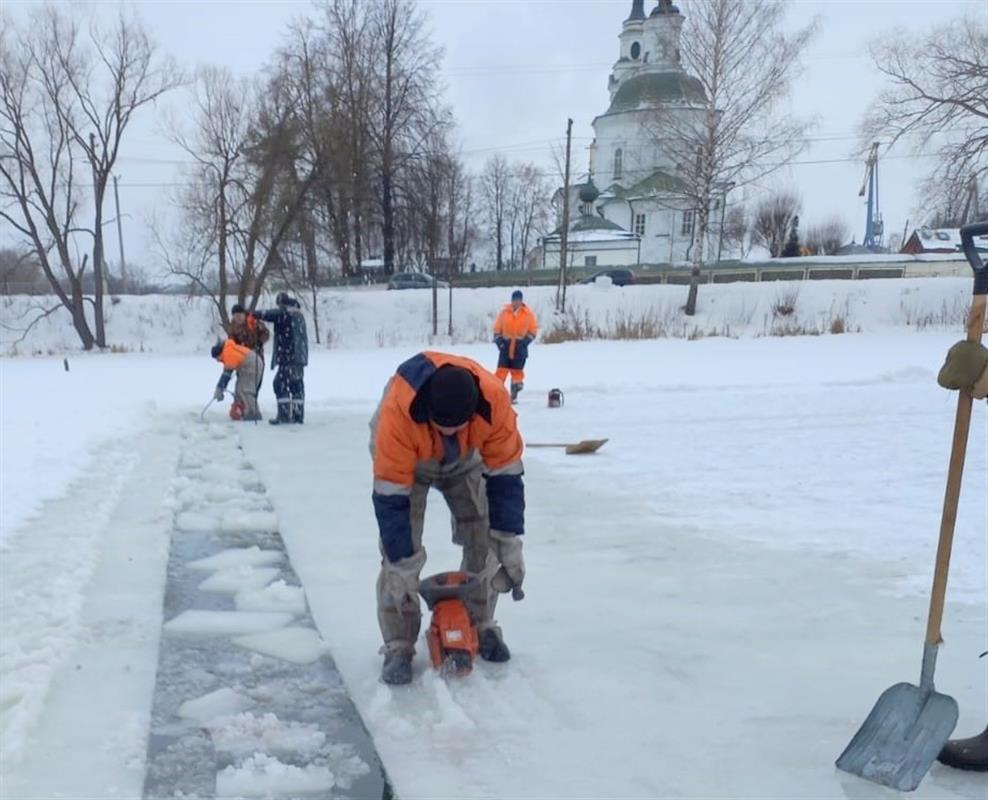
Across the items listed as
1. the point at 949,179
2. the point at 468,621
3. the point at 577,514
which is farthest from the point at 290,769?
the point at 949,179

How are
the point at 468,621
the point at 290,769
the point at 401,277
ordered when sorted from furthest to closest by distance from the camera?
the point at 401,277, the point at 468,621, the point at 290,769

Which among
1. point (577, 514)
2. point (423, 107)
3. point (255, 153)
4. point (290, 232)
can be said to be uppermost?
point (423, 107)

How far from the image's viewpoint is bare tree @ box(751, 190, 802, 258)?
61375 mm

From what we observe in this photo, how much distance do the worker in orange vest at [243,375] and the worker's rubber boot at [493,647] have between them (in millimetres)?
7127

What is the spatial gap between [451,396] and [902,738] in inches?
70.3

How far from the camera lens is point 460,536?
11.7ft

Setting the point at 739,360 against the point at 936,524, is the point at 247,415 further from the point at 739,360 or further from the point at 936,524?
the point at 739,360

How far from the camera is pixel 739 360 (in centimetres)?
1575

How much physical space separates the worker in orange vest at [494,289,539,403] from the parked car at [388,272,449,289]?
75.9 feet

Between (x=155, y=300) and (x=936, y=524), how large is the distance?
97.5 ft

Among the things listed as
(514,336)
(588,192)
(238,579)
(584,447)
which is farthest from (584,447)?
(588,192)

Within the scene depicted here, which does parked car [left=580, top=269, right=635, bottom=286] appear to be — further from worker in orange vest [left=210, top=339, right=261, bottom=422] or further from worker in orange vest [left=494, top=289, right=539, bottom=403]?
worker in orange vest [left=210, top=339, right=261, bottom=422]

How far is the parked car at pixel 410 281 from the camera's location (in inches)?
1348

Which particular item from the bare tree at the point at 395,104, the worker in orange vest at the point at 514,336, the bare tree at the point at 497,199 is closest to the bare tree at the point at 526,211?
the bare tree at the point at 497,199
